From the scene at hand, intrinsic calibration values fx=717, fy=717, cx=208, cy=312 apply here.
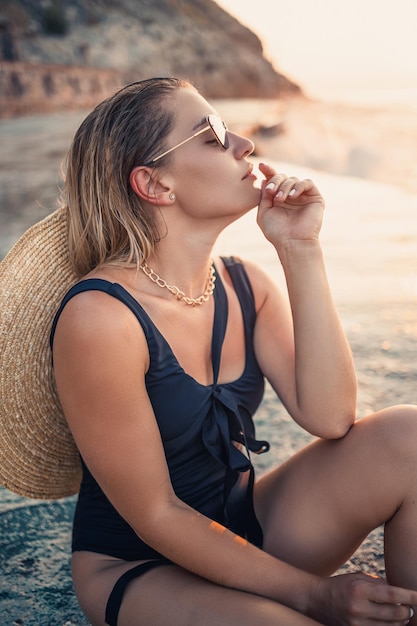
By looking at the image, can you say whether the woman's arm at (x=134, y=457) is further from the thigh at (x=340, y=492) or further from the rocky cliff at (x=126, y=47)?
the rocky cliff at (x=126, y=47)

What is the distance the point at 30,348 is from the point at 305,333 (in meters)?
0.76

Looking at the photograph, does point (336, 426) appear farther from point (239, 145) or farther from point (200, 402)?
point (239, 145)

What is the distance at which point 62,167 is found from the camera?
7.39 ft

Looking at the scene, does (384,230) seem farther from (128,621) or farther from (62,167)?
(128,621)

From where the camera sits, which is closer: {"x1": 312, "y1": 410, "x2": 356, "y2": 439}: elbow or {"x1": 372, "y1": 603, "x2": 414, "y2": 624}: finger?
{"x1": 372, "y1": 603, "x2": 414, "y2": 624}: finger

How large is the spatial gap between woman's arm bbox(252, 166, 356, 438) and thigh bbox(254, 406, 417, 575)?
0.30ft

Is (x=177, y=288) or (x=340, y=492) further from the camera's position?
(x=177, y=288)

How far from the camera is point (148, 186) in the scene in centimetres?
193

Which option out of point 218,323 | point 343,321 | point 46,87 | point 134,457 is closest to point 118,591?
point 134,457

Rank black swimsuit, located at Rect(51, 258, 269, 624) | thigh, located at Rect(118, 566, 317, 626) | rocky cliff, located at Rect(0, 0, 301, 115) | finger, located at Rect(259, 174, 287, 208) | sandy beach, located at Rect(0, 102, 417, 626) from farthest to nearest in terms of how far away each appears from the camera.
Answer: rocky cliff, located at Rect(0, 0, 301, 115) → sandy beach, located at Rect(0, 102, 417, 626) → finger, located at Rect(259, 174, 287, 208) → black swimsuit, located at Rect(51, 258, 269, 624) → thigh, located at Rect(118, 566, 317, 626)

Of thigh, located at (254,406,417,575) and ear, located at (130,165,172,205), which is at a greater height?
ear, located at (130,165,172,205)

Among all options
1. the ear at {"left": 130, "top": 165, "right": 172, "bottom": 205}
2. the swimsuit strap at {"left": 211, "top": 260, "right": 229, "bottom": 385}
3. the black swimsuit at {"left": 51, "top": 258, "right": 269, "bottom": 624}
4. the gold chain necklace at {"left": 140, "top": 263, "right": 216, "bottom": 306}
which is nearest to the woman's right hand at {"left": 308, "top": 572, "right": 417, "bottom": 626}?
the black swimsuit at {"left": 51, "top": 258, "right": 269, "bottom": 624}

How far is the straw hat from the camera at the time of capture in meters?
1.91

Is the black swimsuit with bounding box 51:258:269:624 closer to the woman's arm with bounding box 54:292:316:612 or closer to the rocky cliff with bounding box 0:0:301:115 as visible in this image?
the woman's arm with bounding box 54:292:316:612
